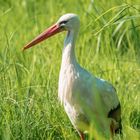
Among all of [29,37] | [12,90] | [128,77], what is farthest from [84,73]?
[29,37]


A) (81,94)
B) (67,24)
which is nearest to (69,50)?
(67,24)

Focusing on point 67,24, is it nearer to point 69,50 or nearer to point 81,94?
point 69,50

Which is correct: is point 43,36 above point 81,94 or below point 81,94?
above

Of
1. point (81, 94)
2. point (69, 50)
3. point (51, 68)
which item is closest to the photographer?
point (81, 94)

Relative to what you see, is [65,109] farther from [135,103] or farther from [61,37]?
[61,37]

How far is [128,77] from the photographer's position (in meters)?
6.39

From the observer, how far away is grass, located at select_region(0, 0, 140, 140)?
16.8ft

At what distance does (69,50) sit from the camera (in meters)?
5.50

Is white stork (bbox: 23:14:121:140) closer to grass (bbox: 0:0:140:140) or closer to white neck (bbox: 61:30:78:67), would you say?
white neck (bbox: 61:30:78:67)

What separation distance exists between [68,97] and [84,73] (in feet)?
0.71

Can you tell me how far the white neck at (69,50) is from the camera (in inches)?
214

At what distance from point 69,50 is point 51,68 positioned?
→ 0.69 metres

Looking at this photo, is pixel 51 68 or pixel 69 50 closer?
pixel 69 50

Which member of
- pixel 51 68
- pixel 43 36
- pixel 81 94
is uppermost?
pixel 43 36
